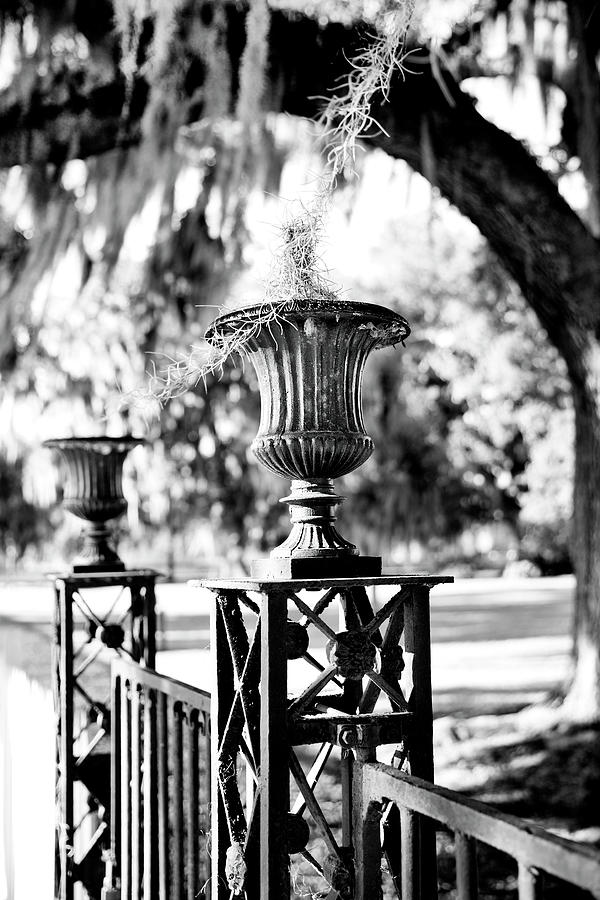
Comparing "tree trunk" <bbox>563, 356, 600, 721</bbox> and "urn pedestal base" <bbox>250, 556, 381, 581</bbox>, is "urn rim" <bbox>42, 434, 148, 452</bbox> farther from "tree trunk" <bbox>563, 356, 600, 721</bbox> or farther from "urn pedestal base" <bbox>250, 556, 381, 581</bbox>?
"tree trunk" <bbox>563, 356, 600, 721</bbox>

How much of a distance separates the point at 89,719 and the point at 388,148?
157 inches

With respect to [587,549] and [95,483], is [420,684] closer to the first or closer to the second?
[95,483]

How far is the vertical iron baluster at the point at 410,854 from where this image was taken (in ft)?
5.29

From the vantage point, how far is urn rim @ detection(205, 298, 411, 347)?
1.98 m

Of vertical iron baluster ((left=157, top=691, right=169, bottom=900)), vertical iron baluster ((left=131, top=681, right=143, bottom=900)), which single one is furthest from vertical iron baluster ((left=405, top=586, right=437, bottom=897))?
vertical iron baluster ((left=131, top=681, right=143, bottom=900))

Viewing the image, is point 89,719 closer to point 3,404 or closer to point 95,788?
point 95,788

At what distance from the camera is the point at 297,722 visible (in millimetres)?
1814

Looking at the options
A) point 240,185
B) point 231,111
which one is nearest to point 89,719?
point 231,111

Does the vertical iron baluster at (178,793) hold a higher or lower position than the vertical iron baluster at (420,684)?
lower

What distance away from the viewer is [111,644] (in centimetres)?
356

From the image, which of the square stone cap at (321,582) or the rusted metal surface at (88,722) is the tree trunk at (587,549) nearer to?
the rusted metal surface at (88,722)

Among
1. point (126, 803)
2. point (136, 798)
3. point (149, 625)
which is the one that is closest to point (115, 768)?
point (126, 803)

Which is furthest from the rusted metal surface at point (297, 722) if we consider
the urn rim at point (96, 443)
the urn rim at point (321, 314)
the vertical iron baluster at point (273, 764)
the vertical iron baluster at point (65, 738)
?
the urn rim at point (96, 443)

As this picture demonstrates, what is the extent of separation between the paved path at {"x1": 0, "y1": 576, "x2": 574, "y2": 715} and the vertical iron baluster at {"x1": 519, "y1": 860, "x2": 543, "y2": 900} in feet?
16.0
